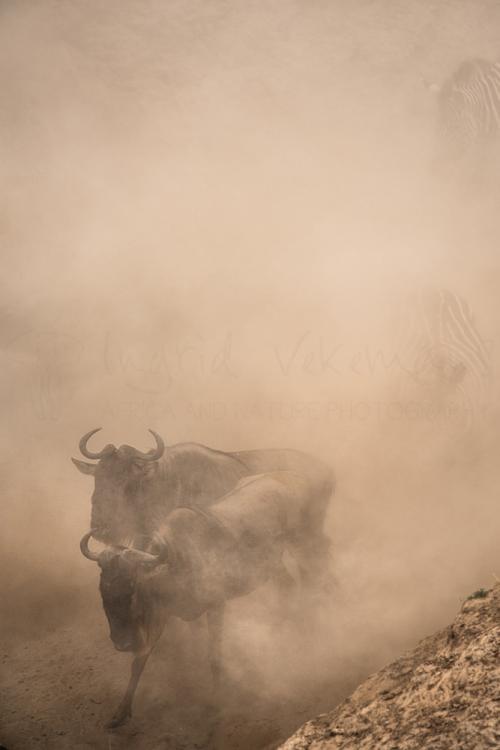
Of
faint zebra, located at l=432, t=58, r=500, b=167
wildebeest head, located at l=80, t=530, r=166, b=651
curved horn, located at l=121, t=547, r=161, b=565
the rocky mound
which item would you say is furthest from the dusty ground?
faint zebra, located at l=432, t=58, r=500, b=167

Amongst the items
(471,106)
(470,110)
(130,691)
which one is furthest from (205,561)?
(471,106)

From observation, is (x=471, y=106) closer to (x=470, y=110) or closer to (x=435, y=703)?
(x=470, y=110)

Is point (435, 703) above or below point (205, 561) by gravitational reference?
below

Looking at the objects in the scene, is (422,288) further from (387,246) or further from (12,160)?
(12,160)

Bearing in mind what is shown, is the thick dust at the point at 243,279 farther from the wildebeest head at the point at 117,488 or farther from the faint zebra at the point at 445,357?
the wildebeest head at the point at 117,488

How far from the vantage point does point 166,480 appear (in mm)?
7797

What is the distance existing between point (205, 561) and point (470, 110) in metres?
10.8

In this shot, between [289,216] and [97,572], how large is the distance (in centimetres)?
898

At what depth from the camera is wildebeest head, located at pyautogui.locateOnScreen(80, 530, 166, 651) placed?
234 inches

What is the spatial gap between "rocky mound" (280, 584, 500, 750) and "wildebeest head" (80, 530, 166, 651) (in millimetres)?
2383

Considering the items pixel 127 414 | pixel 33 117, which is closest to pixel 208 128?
pixel 33 117

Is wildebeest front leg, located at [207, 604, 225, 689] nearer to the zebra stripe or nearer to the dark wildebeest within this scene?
the dark wildebeest

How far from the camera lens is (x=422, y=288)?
40.8 ft

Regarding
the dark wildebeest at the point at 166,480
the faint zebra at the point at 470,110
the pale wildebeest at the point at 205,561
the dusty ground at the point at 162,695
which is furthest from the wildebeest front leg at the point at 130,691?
the faint zebra at the point at 470,110
